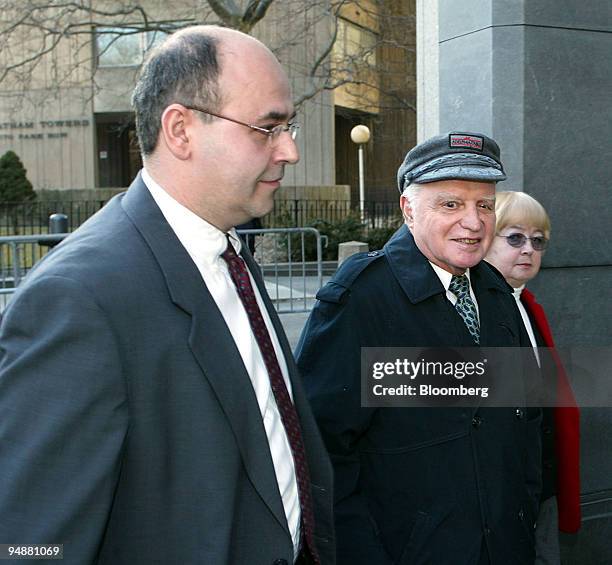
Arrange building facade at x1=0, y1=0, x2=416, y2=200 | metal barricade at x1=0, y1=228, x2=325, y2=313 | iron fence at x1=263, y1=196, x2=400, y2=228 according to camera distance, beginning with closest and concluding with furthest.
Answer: metal barricade at x1=0, y1=228, x2=325, y2=313, iron fence at x1=263, y1=196, x2=400, y2=228, building facade at x1=0, y1=0, x2=416, y2=200

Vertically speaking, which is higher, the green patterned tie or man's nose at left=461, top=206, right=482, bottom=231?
man's nose at left=461, top=206, right=482, bottom=231

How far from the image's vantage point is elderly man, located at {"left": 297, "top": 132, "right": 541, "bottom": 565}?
243 centimetres

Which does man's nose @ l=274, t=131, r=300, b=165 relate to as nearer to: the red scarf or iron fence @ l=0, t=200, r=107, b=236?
the red scarf

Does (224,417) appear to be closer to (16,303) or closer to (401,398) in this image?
(16,303)

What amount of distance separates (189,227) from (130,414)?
484 mm

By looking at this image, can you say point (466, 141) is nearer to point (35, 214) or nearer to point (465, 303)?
point (465, 303)

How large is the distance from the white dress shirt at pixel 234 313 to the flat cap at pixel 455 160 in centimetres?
91

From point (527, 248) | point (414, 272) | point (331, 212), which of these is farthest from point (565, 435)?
point (331, 212)

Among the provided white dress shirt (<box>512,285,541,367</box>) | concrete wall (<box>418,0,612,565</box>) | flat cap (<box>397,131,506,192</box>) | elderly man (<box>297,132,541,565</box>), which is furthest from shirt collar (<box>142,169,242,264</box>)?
concrete wall (<box>418,0,612,565</box>)

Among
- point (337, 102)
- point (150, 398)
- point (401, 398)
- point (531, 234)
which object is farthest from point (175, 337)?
point (337, 102)

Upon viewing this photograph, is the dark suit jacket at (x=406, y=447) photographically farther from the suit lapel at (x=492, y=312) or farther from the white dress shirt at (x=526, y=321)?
the white dress shirt at (x=526, y=321)

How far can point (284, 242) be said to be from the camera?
13938 millimetres

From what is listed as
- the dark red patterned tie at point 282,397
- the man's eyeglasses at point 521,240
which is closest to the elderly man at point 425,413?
the dark red patterned tie at point 282,397

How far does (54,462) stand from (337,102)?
95.1 ft
